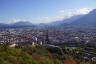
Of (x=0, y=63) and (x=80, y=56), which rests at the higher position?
(x=0, y=63)

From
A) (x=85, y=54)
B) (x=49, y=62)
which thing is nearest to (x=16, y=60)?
(x=49, y=62)

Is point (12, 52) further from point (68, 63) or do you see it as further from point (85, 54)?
point (85, 54)

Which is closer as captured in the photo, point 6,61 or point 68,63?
point 6,61

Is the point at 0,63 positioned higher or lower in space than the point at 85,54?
higher

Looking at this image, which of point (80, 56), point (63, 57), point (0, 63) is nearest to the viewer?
point (0, 63)

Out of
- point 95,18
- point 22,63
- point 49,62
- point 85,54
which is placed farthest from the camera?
point 95,18

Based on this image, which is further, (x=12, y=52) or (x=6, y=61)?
(x=12, y=52)

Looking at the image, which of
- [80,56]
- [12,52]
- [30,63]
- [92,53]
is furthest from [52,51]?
[30,63]

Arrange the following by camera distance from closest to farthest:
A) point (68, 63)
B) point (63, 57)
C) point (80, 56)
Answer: point (68, 63)
point (63, 57)
point (80, 56)

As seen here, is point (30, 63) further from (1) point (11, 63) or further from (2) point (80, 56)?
(2) point (80, 56)
